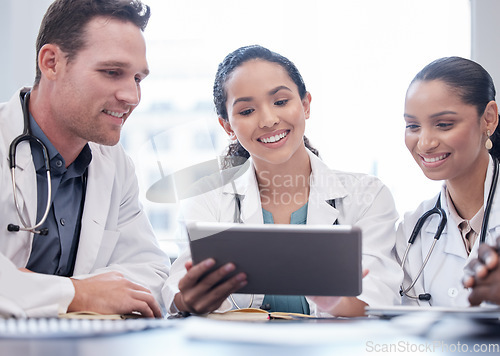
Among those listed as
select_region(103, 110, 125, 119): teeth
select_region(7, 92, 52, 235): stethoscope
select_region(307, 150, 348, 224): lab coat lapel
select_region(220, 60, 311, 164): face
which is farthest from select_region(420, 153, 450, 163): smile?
select_region(7, 92, 52, 235): stethoscope

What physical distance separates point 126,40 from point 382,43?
108 centimetres

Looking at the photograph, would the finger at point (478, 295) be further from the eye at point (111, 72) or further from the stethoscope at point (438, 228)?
the eye at point (111, 72)

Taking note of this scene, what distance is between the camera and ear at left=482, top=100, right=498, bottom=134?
4.21 feet

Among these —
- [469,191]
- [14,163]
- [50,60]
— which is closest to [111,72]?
[50,60]

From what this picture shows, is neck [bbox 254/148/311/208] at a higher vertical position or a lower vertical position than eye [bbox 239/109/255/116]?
lower

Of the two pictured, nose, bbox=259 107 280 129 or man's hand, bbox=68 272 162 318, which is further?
nose, bbox=259 107 280 129

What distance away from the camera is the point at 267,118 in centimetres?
130

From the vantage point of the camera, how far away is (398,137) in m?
1.80

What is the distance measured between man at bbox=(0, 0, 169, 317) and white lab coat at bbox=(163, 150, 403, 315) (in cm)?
18

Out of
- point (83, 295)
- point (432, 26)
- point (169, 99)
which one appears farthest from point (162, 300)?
point (432, 26)

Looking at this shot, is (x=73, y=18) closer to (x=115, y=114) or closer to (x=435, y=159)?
(x=115, y=114)

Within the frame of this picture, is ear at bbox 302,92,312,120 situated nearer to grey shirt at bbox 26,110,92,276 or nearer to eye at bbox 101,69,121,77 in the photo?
eye at bbox 101,69,121,77

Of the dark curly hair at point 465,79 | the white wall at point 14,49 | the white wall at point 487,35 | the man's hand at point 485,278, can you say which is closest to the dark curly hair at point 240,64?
the dark curly hair at point 465,79

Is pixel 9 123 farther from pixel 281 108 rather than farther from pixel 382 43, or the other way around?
pixel 382 43
